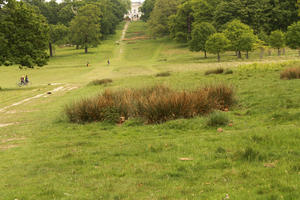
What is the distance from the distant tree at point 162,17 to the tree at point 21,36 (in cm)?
6894

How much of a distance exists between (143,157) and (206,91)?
22.7 feet

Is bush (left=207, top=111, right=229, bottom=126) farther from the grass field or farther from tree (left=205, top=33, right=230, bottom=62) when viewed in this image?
tree (left=205, top=33, right=230, bottom=62)

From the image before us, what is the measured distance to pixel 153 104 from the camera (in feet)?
45.8

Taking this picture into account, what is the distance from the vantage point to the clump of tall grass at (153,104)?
1384 centimetres

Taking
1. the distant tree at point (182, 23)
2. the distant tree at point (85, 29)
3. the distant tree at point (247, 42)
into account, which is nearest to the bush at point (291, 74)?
the distant tree at point (247, 42)

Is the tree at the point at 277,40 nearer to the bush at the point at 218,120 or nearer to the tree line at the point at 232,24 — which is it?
the tree line at the point at 232,24

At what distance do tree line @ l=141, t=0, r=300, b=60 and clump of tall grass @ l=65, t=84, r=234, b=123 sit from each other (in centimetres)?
4800

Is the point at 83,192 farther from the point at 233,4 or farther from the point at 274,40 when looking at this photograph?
the point at 233,4

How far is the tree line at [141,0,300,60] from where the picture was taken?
205ft

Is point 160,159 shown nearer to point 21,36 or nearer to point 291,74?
point 291,74

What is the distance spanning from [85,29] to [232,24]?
44694 millimetres

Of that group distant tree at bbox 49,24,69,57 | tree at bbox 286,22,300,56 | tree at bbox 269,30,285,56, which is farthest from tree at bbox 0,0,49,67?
distant tree at bbox 49,24,69,57

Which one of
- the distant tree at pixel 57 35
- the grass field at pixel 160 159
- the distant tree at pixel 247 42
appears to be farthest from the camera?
the distant tree at pixel 57 35

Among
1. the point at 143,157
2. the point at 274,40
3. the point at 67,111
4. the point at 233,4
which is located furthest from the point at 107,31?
the point at 143,157
